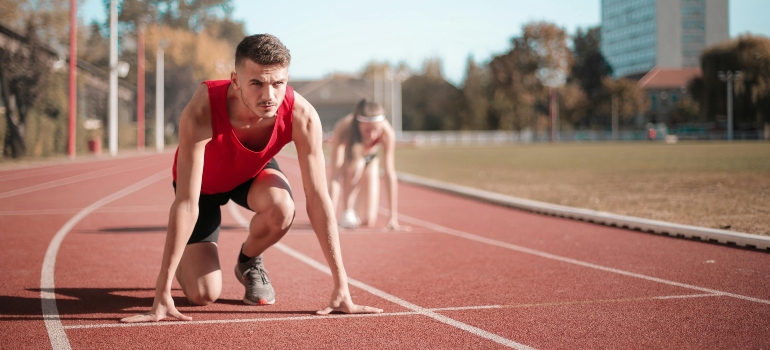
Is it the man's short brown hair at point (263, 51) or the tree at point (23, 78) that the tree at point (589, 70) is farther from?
the man's short brown hair at point (263, 51)

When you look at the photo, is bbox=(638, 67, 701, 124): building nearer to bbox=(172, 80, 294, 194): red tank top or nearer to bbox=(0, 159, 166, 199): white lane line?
bbox=(0, 159, 166, 199): white lane line

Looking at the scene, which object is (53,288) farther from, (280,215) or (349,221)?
(349,221)

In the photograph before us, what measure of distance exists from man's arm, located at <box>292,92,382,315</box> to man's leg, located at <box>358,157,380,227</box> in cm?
A: 579

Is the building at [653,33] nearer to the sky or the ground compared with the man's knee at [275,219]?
nearer to the sky

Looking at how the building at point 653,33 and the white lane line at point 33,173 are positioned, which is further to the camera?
the building at point 653,33

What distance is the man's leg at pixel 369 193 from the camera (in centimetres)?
1055

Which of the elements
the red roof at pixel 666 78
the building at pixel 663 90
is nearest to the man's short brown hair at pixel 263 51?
the red roof at pixel 666 78

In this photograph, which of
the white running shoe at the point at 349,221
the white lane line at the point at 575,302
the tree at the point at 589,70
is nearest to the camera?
the white lane line at the point at 575,302

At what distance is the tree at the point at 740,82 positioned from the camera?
190 feet

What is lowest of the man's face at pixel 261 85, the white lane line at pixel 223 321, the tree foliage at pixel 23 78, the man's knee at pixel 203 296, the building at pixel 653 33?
the white lane line at pixel 223 321

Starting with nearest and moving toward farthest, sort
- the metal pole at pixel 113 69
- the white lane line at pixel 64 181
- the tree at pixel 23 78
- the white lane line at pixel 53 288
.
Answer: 1. the white lane line at pixel 53 288
2. the white lane line at pixel 64 181
3. the tree at pixel 23 78
4. the metal pole at pixel 113 69

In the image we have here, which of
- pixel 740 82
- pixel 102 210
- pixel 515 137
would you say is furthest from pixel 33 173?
pixel 515 137

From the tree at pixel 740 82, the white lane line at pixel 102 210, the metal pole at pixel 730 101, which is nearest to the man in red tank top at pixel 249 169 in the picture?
the white lane line at pixel 102 210

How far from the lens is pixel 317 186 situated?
15.3 ft
